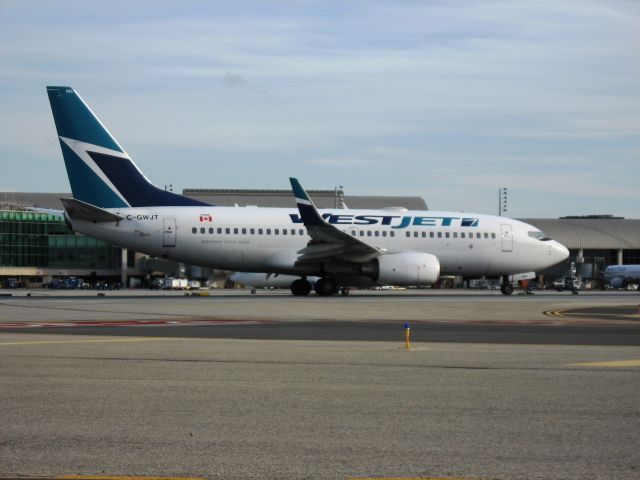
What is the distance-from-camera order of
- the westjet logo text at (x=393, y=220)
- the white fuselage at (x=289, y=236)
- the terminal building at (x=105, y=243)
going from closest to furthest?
the white fuselage at (x=289, y=236) → the westjet logo text at (x=393, y=220) → the terminal building at (x=105, y=243)

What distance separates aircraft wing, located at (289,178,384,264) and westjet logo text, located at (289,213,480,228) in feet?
7.06

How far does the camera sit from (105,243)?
103 metres

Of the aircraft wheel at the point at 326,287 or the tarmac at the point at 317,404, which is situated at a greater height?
the aircraft wheel at the point at 326,287

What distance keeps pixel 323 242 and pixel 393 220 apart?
15.8ft

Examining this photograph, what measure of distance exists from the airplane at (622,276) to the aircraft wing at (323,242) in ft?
180

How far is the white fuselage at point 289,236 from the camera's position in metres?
43.2

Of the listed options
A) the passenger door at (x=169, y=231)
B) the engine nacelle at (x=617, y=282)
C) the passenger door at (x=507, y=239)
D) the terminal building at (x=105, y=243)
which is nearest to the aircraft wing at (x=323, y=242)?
the passenger door at (x=169, y=231)

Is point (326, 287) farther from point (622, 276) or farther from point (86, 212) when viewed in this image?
point (622, 276)

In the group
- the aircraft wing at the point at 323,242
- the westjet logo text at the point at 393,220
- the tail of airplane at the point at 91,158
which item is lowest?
the aircraft wing at the point at 323,242

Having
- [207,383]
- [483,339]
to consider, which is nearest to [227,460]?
[207,383]

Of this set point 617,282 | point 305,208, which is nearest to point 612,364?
point 305,208

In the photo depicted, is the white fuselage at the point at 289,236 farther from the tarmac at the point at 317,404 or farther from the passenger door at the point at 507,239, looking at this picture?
the tarmac at the point at 317,404

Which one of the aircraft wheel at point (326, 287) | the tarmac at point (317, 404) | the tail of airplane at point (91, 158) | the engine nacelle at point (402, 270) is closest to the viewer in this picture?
the tarmac at point (317, 404)

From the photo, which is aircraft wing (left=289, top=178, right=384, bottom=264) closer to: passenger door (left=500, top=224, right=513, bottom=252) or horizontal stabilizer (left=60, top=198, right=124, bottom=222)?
passenger door (left=500, top=224, right=513, bottom=252)
